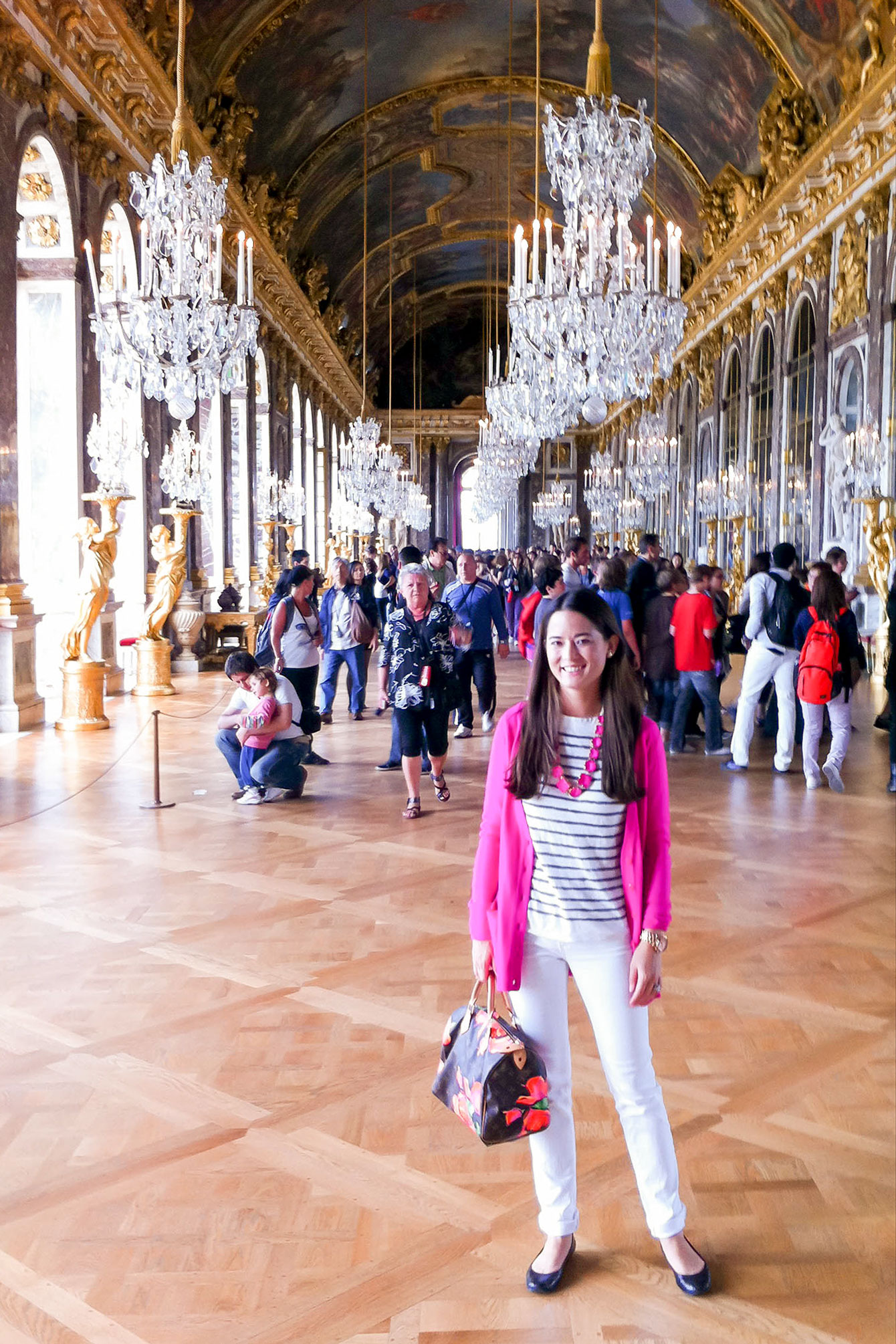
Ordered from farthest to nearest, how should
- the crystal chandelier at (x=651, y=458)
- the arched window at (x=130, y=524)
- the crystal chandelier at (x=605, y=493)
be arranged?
the crystal chandelier at (x=605, y=493) → the crystal chandelier at (x=651, y=458) → the arched window at (x=130, y=524)

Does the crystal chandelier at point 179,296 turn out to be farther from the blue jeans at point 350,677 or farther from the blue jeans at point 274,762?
the blue jeans at point 350,677

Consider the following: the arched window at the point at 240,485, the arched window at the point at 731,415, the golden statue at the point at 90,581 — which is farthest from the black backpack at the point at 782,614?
the arched window at the point at 731,415

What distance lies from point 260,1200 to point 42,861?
3744 millimetres

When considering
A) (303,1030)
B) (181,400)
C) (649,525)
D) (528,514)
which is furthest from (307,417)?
(303,1030)

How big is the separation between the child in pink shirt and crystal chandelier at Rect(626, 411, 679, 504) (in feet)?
41.6

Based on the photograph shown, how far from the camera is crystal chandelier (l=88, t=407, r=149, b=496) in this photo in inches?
464

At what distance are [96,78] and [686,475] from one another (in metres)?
18.2

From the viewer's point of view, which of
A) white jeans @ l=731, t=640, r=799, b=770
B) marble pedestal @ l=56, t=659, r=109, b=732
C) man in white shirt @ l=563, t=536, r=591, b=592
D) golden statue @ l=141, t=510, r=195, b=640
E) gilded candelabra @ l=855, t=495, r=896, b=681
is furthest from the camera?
golden statue @ l=141, t=510, r=195, b=640

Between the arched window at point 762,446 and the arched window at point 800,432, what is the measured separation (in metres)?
0.91

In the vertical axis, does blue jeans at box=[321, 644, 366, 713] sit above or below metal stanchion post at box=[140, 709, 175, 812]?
above

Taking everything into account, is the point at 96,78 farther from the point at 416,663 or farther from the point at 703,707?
the point at 703,707

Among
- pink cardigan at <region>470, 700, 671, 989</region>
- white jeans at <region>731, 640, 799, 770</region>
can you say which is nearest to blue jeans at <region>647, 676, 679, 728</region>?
white jeans at <region>731, 640, 799, 770</region>

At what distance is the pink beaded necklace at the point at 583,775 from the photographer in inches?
106

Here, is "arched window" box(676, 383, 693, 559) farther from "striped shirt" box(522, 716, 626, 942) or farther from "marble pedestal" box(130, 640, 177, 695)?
"striped shirt" box(522, 716, 626, 942)
